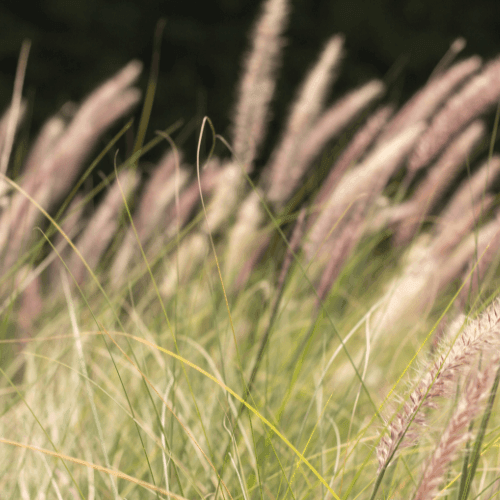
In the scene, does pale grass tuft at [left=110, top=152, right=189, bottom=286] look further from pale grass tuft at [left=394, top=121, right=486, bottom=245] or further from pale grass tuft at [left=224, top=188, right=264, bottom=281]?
Answer: pale grass tuft at [left=394, top=121, right=486, bottom=245]

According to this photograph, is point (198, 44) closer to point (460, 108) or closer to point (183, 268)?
point (183, 268)

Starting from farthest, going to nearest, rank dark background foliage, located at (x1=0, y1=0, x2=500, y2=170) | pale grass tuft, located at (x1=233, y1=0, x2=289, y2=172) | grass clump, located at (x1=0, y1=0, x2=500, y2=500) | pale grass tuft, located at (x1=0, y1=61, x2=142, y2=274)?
dark background foliage, located at (x1=0, y1=0, x2=500, y2=170) < pale grass tuft, located at (x1=0, y1=61, x2=142, y2=274) < pale grass tuft, located at (x1=233, y1=0, x2=289, y2=172) < grass clump, located at (x1=0, y1=0, x2=500, y2=500)

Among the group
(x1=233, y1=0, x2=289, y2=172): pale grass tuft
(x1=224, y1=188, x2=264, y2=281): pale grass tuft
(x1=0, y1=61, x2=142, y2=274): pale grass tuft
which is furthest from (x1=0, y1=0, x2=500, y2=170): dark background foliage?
(x1=233, y1=0, x2=289, y2=172): pale grass tuft

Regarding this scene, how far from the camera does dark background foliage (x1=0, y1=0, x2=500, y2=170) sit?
2094mm

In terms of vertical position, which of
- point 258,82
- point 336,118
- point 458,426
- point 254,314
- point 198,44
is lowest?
point 254,314

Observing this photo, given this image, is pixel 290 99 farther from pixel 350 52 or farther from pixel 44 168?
pixel 44 168

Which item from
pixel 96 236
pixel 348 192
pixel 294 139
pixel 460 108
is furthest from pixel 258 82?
pixel 96 236

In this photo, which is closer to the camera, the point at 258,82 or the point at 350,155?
the point at 258,82

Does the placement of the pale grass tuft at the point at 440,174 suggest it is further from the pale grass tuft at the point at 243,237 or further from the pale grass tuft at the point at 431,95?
the pale grass tuft at the point at 243,237

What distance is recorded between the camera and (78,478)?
60cm

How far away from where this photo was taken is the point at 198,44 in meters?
2.20

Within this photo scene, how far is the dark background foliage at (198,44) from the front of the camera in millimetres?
2094

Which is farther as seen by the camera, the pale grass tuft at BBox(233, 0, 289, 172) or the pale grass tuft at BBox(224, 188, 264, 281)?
the pale grass tuft at BBox(224, 188, 264, 281)

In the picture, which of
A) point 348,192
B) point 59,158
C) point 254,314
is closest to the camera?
point 348,192
